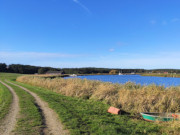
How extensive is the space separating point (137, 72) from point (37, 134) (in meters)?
120

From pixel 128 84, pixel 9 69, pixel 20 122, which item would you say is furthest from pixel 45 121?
pixel 9 69

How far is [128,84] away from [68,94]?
18.2ft

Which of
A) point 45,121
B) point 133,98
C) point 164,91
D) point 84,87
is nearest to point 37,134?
point 45,121

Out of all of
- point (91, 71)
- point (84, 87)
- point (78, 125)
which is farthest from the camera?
point (91, 71)

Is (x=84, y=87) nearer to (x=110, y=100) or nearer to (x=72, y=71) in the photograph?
(x=110, y=100)

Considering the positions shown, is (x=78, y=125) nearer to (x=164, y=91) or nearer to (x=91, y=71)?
(x=164, y=91)

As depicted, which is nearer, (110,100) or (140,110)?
(140,110)

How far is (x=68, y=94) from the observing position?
44.1 ft

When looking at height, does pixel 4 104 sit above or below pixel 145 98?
below

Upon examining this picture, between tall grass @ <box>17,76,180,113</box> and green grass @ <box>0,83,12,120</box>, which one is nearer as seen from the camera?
green grass @ <box>0,83,12,120</box>

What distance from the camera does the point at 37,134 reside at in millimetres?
4355

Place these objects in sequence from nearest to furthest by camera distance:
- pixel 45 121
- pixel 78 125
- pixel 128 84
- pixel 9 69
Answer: pixel 78 125 → pixel 45 121 → pixel 128 84 → pixel 9 69

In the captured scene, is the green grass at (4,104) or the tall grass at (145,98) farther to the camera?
the tall grass at (145,98)

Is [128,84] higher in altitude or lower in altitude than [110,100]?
higher
